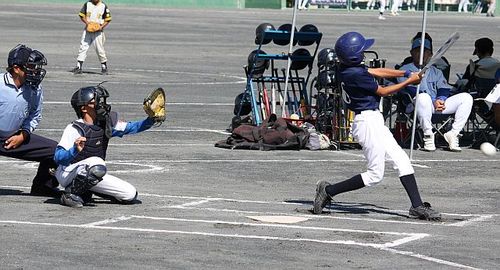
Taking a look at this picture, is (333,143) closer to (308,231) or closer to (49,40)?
(308,231)

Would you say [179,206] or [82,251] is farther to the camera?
[179,206]

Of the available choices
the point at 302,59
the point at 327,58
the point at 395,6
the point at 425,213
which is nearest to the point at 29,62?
the point at 425,213

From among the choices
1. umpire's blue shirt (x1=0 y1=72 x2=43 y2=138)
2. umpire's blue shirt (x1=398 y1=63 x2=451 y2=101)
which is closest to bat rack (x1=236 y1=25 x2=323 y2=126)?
umpire's blue shirt (x1=398 y1=63 x2=451 y2=101)

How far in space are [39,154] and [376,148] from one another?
335 cm

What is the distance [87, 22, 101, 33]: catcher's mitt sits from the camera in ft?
93.8

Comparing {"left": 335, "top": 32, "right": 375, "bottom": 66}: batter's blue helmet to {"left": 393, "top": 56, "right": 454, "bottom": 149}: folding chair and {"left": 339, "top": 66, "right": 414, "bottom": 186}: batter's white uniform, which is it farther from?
{"left": 393, "top": 56, "right": 454, "bottom": 149}: folding chair

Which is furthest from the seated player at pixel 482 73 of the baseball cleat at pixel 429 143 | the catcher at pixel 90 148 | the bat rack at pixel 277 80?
the catcher at pixel 90 148

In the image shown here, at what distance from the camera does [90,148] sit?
11922 mm

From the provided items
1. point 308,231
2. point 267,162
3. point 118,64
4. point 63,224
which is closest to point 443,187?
point 267,162

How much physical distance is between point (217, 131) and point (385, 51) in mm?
20069

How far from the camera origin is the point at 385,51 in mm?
38469

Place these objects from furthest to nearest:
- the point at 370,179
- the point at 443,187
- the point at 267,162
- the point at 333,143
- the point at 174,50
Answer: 1. the point at 174,50
2. the point at 333,143
3. the point at 267,162
4. the point at 443,187
5. the point at 370,179

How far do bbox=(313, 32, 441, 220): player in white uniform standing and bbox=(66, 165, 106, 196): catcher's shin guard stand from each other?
1999 mm

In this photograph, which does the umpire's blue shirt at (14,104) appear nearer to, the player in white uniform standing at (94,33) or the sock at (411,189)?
the sock at (411,189)
